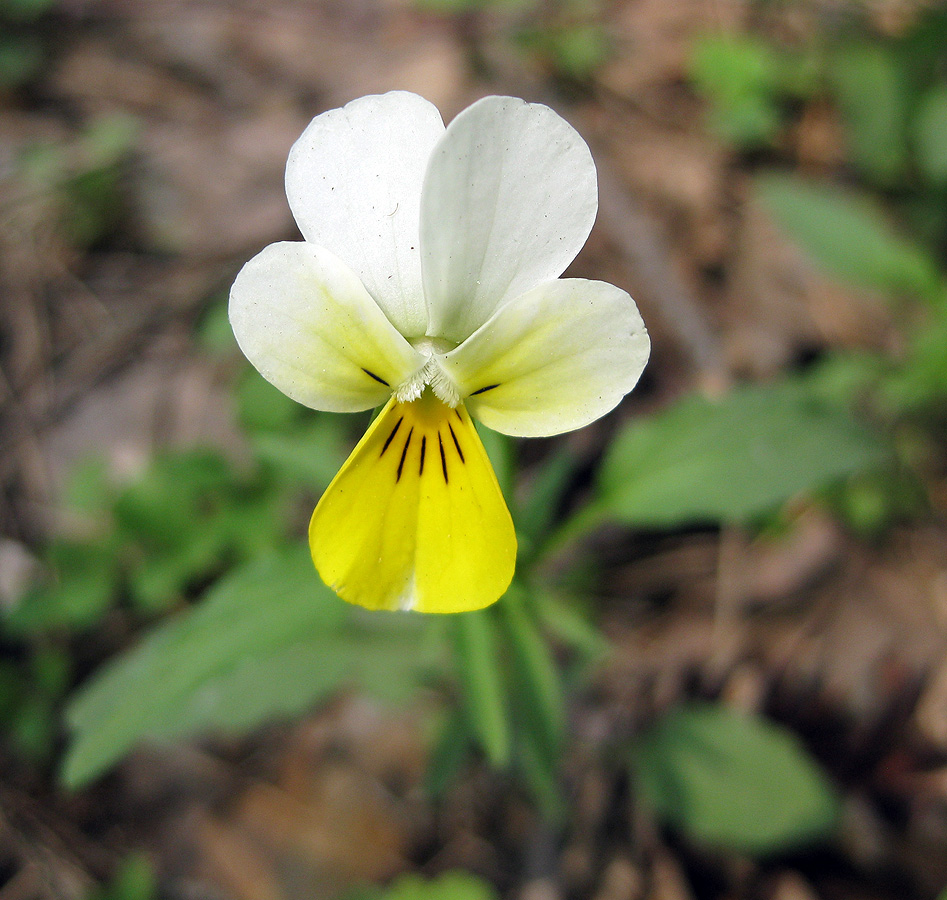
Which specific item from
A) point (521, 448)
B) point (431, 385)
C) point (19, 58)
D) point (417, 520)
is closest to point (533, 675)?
point (417, 520)

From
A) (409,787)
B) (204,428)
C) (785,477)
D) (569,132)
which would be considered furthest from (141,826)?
(569,132)

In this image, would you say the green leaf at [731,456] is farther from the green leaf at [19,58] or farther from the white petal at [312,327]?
the green leaf at [19,58]

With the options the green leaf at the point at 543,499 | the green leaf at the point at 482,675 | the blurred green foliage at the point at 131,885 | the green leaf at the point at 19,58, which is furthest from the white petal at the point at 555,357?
the green leaf at the point at 19,58

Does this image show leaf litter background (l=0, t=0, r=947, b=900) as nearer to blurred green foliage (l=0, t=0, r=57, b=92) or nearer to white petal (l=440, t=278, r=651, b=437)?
blurred green foliage (l=0, t=0, r=57, b=92)

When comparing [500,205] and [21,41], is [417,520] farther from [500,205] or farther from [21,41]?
[21,41]

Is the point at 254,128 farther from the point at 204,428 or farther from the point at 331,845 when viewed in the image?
the point at 331,845
